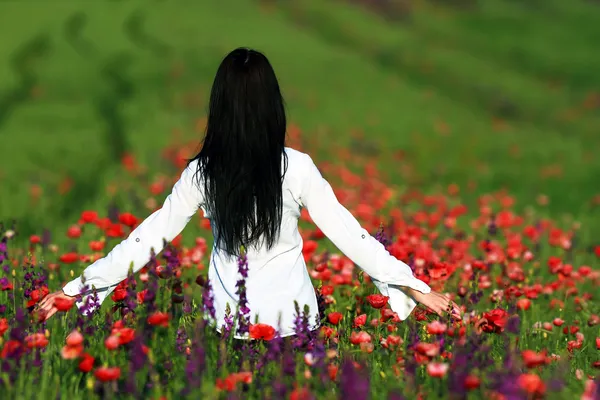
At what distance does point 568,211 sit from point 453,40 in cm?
2370

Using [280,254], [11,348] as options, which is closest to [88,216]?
[280,254]

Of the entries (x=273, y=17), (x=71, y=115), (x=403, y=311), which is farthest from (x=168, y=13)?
(x=403, y=311)

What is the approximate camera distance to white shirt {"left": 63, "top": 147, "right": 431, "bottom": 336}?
11.4 ft

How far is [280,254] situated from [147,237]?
575 mm

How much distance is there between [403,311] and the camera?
365 centimetres

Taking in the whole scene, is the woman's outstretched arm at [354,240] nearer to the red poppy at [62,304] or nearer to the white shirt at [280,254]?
the white shirt at [280,254]

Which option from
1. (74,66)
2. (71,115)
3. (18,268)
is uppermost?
(74,66)

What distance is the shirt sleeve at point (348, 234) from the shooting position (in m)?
3.46

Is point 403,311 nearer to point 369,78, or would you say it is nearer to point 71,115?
point 71,115

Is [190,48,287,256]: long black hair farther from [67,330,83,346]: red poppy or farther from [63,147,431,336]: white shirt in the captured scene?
[67,330,83,346]: red poppy

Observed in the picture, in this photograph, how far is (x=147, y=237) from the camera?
3.48 metres

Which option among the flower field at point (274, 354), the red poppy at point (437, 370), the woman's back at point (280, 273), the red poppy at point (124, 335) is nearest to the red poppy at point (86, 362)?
the flower field at point (274, 354)

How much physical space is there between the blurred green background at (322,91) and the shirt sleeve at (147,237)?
5147mm

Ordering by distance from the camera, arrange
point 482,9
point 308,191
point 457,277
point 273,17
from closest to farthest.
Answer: point 308,191
point 457,277
point 273,17
point 482,9
